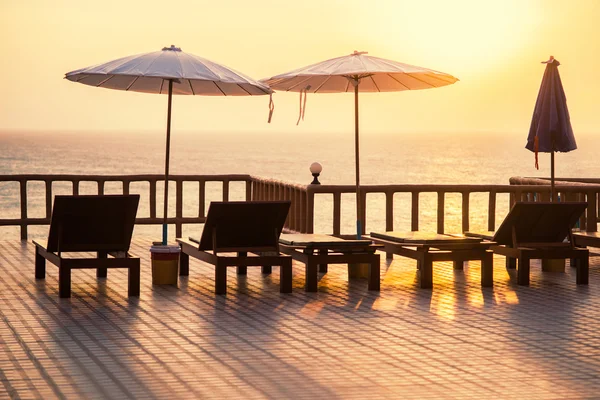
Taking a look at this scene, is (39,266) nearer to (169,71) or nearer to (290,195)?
(169,71)

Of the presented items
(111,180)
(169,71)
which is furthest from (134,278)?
(111,180)

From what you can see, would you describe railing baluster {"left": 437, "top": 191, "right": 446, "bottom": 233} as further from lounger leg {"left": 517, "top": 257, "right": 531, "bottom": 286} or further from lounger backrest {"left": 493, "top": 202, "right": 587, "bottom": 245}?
lounger leg {"left": 517, "top": 257, "right": 531, "bottom": 286}

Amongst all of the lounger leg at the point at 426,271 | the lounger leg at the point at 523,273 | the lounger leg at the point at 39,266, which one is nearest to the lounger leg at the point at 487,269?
the lounger leg at the point at 523,273

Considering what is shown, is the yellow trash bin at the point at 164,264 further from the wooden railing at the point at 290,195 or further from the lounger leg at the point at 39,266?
the wooden railing at the point at 290,195

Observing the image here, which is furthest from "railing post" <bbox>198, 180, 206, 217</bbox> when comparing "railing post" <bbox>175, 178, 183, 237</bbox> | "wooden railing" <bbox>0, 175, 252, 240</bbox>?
"railing post" <bbox>175, 178, 183, 237</bbox>

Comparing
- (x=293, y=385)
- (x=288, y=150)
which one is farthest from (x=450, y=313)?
(x=288, y=150)

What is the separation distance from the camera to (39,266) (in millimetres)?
10352

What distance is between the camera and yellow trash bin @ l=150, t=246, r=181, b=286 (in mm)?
10109

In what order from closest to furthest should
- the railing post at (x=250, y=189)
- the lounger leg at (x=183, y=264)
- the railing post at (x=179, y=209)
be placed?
the lounger leg at (x=183, y=264)
the railing post at (x=179, y=209)
the railing post at (x=250, y=189)

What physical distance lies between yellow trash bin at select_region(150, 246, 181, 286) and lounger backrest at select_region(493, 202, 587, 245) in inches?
110

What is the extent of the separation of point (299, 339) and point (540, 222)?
3.54 meters

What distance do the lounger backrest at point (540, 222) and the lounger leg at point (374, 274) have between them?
121cm

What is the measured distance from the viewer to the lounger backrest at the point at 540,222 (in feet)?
33.6

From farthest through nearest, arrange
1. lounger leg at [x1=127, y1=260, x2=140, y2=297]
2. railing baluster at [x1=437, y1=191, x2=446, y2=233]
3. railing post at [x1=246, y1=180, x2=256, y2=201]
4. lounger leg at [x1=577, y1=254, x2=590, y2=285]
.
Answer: railing post at [x1=246, y1=180, x2=256, y2=201], railing baluster at [x1=437, y1=191, x2=446, y2=233], lounger leg at [x1=577, y1=254, x2=590, y2=285], lounger leg at [x1=127, y1=260, x2=140, y2=297]
